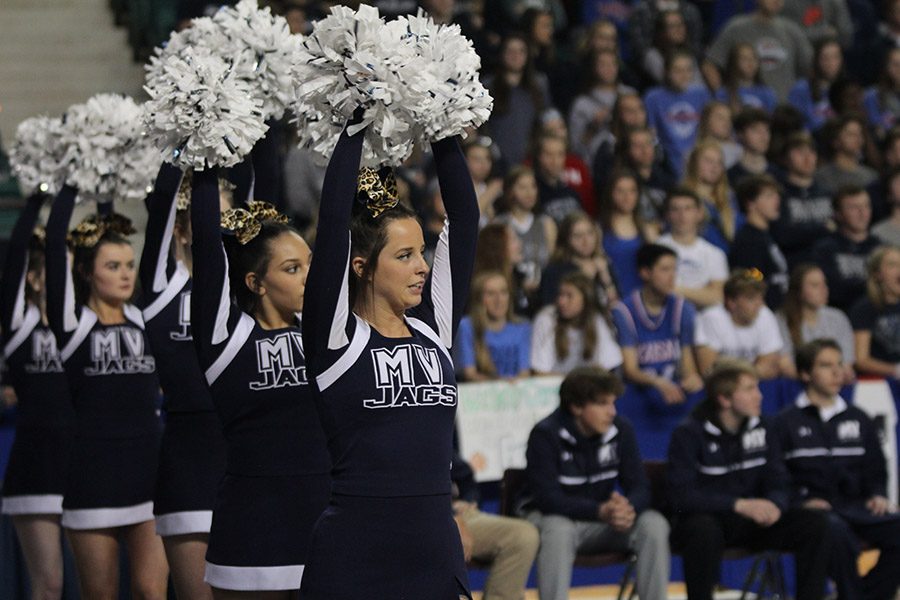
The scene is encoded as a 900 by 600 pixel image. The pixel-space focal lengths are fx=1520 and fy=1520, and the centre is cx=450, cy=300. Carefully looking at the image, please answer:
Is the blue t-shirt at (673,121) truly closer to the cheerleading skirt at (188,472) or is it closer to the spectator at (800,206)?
the spectator at (800,206)

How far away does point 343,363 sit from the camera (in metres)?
3.39

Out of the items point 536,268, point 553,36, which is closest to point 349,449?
point 536,268

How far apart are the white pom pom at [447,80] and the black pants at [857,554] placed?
4.03m

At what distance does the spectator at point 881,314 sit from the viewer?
28.1ft

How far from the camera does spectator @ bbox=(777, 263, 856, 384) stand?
27.6 feet

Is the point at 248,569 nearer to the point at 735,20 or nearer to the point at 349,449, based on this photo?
the point at 349,449

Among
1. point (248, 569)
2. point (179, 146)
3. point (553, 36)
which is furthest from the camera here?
point (553, 36)

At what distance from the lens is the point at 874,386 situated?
8.02 m

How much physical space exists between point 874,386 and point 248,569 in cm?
492

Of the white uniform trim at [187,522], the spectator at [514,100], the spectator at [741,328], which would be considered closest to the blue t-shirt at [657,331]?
the spectator at [741,328]

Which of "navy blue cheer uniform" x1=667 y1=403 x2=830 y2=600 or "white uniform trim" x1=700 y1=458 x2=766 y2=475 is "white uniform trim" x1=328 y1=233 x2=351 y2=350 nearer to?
"navy blue cheer uniform" x1=667 y1=403 x2=830 y2=600

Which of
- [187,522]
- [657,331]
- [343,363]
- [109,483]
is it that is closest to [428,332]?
[343,363]

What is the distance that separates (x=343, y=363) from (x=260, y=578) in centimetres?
85

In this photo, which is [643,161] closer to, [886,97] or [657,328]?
[657,328]
